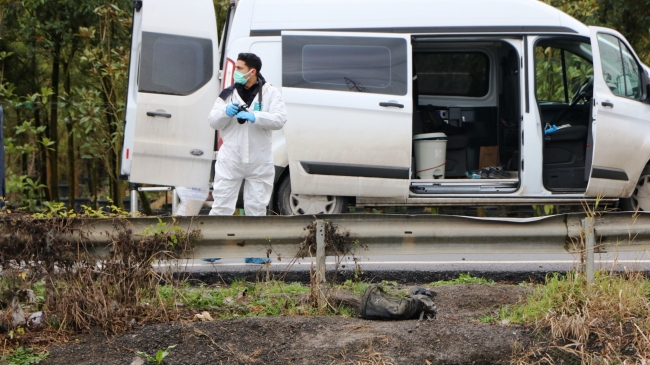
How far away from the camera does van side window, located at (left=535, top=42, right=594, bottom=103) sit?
32.0 feet

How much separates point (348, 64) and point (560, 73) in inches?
135

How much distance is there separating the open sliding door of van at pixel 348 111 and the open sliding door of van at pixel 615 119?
6.31 feet

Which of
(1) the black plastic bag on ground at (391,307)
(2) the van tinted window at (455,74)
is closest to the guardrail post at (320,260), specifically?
(1) the black plastic bag on ground at (391,307)

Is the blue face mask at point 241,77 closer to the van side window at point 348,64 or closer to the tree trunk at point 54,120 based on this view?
the van side window at point 348,64

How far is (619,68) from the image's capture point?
29.6ft

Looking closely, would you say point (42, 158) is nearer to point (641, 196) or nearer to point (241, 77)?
point (241, 77)

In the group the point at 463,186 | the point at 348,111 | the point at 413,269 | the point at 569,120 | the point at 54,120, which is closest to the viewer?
the point at 413,269

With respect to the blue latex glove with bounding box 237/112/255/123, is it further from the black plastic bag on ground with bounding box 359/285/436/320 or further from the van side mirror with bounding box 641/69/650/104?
the van side mirror with bounding box 641/69/650/104

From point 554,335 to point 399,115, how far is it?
14.2 feet

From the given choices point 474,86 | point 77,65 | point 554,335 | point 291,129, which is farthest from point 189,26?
point 77,65

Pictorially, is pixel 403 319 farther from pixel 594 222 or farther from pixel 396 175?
pixel 396 175

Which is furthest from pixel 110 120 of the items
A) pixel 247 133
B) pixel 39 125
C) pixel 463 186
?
pixel 247 133

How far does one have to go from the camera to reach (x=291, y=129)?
8.49 m

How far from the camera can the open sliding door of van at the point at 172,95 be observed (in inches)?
339
